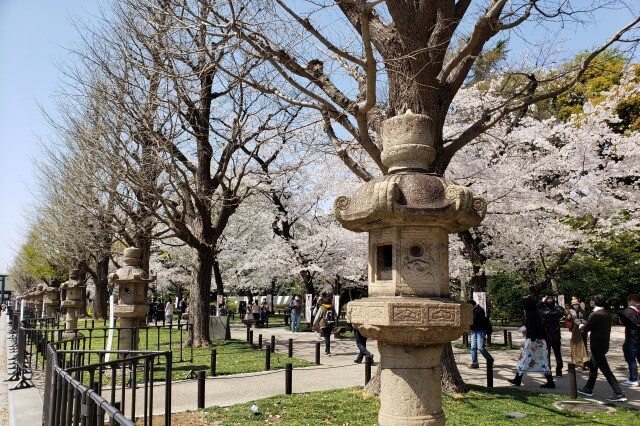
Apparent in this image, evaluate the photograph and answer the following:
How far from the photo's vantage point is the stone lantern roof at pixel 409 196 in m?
5.33

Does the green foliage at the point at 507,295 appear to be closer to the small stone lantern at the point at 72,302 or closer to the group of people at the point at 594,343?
the group of people at the point at 594,343

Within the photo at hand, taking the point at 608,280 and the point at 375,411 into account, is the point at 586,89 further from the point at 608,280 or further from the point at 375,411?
the point at 375,411

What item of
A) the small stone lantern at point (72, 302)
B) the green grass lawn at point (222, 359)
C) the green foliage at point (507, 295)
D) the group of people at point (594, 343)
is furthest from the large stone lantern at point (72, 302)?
the green foliage at point (507, 295)

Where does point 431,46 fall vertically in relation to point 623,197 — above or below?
above

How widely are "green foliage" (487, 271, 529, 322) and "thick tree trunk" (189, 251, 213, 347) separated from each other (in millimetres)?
20016

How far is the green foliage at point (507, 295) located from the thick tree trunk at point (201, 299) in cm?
2002

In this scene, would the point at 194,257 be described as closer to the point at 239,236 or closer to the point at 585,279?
the point at 239,236

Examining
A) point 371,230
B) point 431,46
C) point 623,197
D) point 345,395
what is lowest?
point 345,395

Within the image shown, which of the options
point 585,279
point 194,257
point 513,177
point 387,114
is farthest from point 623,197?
point 194,257

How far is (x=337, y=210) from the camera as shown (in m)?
5.97

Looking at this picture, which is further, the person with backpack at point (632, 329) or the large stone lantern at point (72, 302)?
the large stone lantern at point (72, 302)

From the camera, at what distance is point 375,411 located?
325 inches

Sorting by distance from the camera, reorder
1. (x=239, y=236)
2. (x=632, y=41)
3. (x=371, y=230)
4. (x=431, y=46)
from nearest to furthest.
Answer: (x=371, y=230) < (x=431, y=46) < (x=632, y=41) < (x=239, y=236)

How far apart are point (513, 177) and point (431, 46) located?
7963mm
